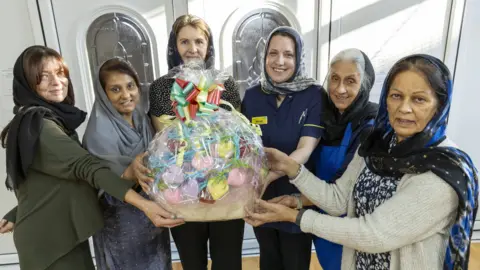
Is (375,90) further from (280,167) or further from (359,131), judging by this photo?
(280,167)

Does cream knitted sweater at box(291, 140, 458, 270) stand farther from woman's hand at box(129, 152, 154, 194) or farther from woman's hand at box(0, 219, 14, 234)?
woman's hand at box(0, 219, 14, 234)

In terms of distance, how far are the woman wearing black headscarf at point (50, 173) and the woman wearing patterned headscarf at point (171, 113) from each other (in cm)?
35

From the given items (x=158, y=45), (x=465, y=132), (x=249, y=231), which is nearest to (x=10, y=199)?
(x=158, y=45)

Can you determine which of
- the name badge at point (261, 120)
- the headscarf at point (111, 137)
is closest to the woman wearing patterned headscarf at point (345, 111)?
the name badge at point (261, 120)

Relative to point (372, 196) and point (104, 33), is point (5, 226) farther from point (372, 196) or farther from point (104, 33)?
point (372, 196)

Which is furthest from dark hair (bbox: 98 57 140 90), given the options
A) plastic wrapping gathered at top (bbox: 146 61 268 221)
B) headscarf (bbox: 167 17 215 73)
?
plastic wrapping gathered at top (bbox: 146 61 268 221)

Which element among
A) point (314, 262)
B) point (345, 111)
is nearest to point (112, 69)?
point (345, 111)

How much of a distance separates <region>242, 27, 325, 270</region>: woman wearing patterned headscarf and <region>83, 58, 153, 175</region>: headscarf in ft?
1.70

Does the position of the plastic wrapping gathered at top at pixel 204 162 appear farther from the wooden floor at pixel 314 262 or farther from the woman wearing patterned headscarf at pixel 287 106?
the wooden floor at pixel 314 262

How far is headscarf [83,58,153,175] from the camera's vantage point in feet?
4.15

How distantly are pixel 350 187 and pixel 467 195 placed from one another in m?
0.39

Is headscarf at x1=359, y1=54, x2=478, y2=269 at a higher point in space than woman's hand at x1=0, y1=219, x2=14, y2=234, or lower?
higher

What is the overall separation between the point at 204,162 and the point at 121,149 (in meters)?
0.52

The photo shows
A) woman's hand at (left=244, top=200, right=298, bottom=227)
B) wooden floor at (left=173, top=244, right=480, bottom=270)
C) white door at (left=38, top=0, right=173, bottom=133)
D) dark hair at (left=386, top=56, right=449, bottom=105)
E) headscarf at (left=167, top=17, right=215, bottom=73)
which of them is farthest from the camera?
wooden floor at (left=173, top=244, right=480, bottom=270)
